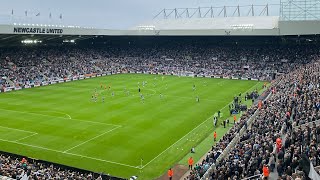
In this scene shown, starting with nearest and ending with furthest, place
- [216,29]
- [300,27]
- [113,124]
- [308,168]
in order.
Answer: [308,168], [113,124], [300,27], [216,29]

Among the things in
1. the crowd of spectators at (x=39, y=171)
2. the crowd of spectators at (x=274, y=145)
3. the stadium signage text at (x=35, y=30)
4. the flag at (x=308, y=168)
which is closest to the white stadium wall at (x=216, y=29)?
the stadium signage text at (x=35, y=30)

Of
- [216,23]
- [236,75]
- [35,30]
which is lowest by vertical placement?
[236,75]

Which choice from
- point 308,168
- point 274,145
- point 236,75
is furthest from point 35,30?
point 308,168

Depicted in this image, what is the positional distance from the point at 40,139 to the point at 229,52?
59.9 meters

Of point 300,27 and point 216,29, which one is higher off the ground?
point 216,29

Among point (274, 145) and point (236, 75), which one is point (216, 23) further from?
point (274, 145)

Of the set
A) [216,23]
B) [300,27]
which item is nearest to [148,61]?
[216,23]

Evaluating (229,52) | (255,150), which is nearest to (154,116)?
(255,150)

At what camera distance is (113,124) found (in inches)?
1383

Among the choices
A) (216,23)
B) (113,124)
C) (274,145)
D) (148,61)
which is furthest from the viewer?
(216,23)

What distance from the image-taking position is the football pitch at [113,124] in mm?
26562

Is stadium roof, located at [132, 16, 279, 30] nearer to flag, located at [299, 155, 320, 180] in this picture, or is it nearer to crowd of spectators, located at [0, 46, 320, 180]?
crowd of spectators, located at [0, 46, 320, 180]

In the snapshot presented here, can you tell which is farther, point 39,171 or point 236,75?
point 236,75

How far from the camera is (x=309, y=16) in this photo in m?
65.6
